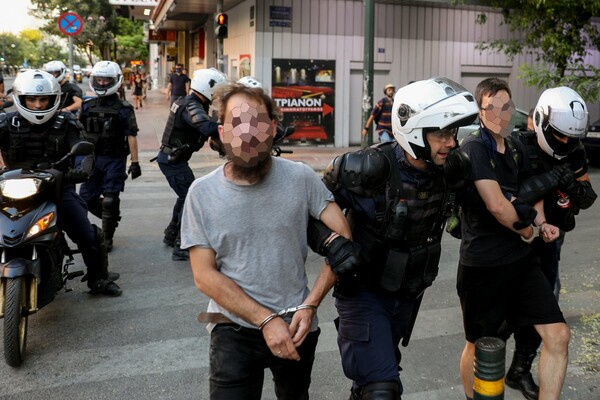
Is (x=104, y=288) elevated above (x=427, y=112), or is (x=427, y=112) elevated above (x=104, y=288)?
(x=427, y=112)

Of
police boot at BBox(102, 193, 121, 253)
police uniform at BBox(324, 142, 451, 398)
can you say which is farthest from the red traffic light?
police uniform at BBox(324, 142, 451, 398)

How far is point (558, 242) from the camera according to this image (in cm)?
406

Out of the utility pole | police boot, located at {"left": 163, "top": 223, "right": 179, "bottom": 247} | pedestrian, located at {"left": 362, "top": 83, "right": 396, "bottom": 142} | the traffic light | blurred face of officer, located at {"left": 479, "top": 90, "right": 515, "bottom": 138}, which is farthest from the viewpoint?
the traffic light

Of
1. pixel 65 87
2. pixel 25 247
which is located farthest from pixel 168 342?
pixel 65 87

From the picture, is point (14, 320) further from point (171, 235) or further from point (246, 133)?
point (171, 235)

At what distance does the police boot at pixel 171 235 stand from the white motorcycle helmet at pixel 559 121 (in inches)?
168

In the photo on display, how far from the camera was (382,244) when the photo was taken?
110 inches

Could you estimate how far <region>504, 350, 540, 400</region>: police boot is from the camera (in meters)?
3.75

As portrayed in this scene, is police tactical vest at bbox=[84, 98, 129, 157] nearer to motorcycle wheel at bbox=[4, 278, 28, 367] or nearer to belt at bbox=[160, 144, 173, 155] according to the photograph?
belt at bbox=[160, 144, 173, 155]

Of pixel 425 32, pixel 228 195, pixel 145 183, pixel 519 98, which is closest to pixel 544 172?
pixel 228 195

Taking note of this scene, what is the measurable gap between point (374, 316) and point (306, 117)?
47.3 ft

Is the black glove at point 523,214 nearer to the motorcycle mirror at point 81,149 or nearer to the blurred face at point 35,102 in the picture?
the motorcycle mirror at point 81,149

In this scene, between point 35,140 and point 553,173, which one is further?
point 35,140

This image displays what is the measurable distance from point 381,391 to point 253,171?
3.23 feet
